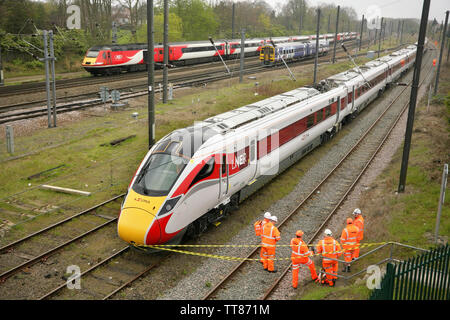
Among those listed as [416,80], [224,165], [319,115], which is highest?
[416,80]

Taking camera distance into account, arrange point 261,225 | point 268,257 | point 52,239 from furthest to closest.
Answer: point 52,239 → point 261,225 → point 268,257

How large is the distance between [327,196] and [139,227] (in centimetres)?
823

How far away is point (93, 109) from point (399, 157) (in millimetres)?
17942

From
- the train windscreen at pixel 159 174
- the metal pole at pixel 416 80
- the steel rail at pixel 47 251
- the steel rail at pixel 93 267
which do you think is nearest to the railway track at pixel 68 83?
the steel rail at pixel 47 251

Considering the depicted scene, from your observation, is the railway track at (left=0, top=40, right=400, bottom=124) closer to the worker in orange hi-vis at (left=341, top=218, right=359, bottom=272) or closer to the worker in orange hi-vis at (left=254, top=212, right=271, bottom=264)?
the worker in orange hi-vis at (left=254, top=212, right=271, bottom=264)

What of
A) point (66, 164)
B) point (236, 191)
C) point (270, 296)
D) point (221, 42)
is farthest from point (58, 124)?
point (221, 42)

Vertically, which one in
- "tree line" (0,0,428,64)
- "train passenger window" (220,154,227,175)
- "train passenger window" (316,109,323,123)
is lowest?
"train passenger window" (220,154,227,175)

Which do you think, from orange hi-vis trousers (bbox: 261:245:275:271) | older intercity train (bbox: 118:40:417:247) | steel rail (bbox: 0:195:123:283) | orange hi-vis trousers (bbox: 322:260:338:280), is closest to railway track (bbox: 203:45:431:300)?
orange hi-vis trousers (bbox: 261:245:275:271)

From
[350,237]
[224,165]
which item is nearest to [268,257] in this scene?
[350,237]

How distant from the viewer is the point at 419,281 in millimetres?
7750

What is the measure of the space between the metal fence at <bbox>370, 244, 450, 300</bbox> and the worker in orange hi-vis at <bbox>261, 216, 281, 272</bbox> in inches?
119

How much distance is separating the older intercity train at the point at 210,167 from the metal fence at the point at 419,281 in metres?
5.09

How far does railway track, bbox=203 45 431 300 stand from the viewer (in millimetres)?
10156

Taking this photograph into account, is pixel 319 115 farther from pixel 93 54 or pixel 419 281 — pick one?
pixel 93 54
